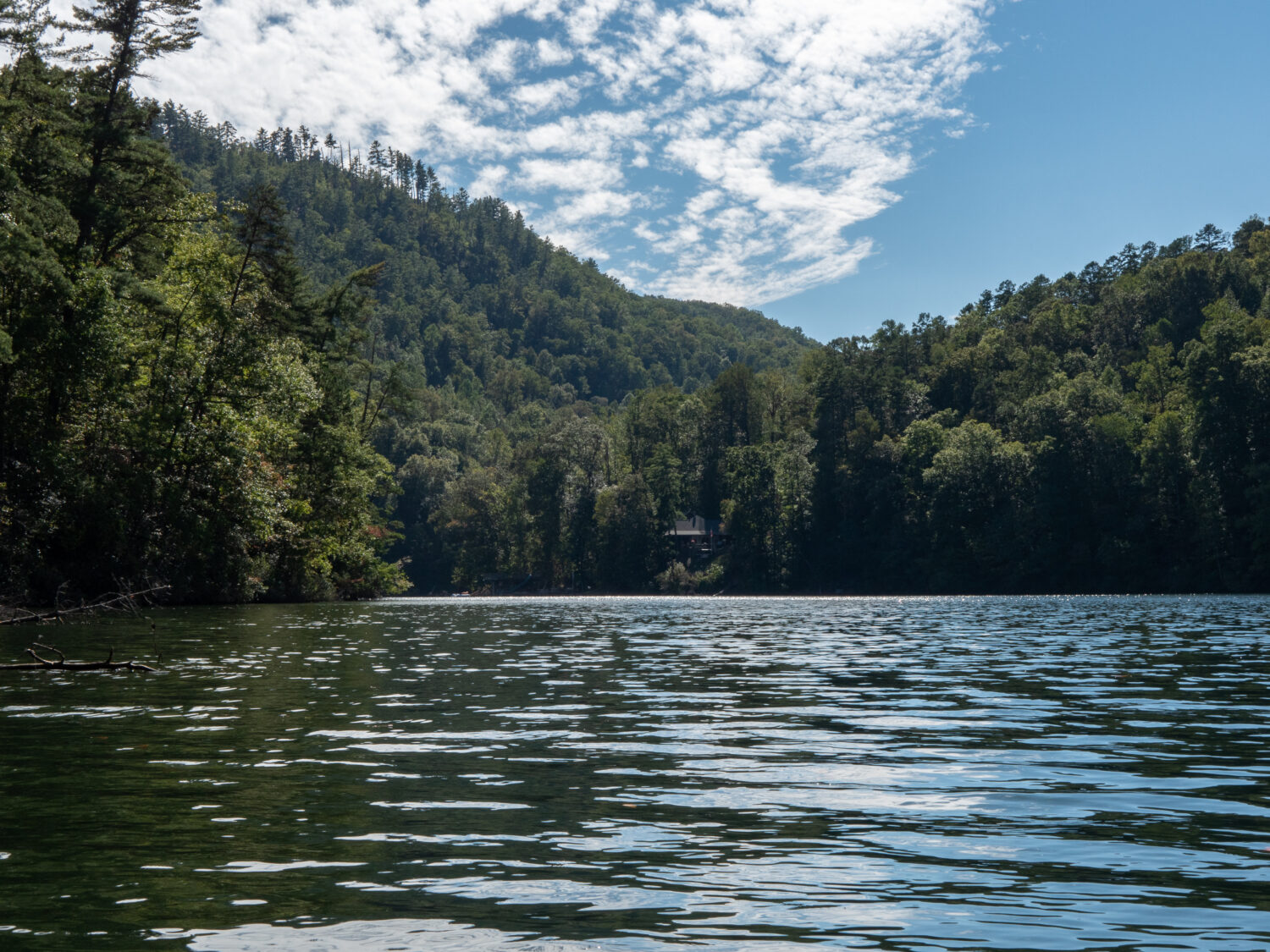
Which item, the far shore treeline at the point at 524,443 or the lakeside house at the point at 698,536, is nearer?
the far shore treeline at the point at 524,443

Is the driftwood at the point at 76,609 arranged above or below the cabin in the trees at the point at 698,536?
below

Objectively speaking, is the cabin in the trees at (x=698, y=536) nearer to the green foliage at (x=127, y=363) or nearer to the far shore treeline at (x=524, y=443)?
the far shore treeline at (x=524, y=443)

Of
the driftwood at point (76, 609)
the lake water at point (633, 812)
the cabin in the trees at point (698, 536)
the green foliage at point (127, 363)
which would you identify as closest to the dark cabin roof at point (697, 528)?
the cabin in the trees at point (698, 536)

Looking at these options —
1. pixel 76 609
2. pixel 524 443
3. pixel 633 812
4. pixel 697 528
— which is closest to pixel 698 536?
pixel 697 528

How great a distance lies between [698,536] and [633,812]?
14222 centimetres

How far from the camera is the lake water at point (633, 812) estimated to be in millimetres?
5910

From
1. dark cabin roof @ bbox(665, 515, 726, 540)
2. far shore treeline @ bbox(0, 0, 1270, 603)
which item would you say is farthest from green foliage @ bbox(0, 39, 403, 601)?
dark cabin roof @ bbox(665, 515, 726, 540)

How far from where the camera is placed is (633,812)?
891 cm

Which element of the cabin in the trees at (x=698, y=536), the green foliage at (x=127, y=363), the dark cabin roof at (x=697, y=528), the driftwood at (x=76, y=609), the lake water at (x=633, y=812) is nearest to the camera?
the lake water at (x=633, y=812)

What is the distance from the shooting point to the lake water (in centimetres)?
591

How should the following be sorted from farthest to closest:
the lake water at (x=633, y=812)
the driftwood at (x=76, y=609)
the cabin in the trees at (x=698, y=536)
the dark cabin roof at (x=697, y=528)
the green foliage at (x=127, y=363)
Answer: the dark cabin roof at (x=697, y=528) < the cabin in the trees at (x=698, y=536) < the green foliage at (x=127, y=363) < the driftwood at (x=76, y=609) < the lake water at (x=633, y=812)

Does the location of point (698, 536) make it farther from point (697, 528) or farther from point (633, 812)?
point (633, 812)

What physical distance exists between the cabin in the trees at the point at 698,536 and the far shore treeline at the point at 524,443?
1168 millimetres

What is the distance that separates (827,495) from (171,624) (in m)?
110
